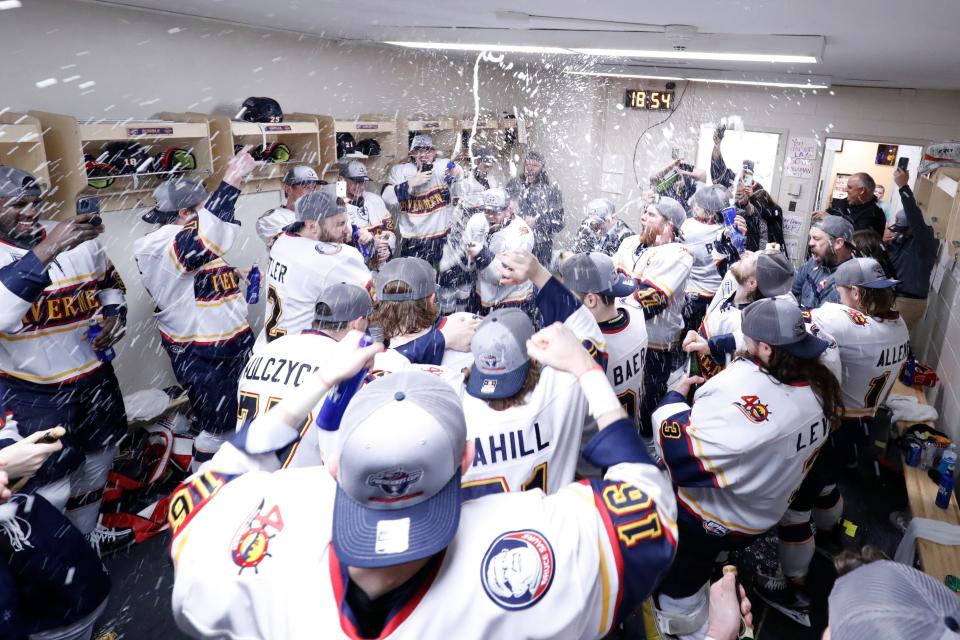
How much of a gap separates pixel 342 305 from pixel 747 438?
163cm

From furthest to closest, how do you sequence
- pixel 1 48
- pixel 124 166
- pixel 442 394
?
1. pixel 124 166
2. pixel 1 48
3. pixel 442 394

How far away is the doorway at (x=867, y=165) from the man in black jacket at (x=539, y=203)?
4.44m

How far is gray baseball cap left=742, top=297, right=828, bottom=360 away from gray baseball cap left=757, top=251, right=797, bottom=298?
1.06 meters

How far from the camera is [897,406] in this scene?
4.19 meters

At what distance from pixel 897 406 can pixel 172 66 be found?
18.6 feet

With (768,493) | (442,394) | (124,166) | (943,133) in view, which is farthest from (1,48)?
(943,133)

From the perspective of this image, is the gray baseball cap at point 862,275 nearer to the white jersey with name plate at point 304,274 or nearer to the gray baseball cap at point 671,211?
the gray baseball cap at point 671,211

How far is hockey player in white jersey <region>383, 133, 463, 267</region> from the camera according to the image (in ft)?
21.4

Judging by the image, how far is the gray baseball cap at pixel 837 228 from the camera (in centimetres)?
445

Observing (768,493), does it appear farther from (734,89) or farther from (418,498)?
(734,89)

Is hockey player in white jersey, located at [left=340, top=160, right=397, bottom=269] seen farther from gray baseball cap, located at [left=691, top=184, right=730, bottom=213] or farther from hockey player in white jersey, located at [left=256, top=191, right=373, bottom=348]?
gray baseball cap, located at [left=691, top=184, right=730, bottom=213]

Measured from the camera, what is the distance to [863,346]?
3.19 meters

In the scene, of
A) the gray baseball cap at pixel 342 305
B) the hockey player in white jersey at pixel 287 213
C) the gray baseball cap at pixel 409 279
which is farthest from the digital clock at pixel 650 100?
the gray baseball cap at pixel 342 305

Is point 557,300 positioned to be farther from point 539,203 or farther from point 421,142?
point 539,203
